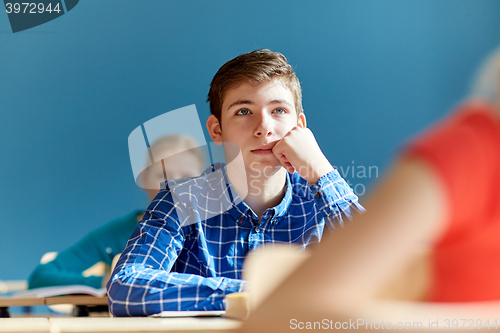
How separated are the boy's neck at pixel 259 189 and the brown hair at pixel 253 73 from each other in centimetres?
20

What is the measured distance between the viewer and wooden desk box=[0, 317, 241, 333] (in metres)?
0.46

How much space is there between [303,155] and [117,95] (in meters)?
1.74

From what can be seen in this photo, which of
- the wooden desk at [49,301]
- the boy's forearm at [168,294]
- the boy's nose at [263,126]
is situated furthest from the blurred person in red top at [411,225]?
the wooden desk at [49,301]

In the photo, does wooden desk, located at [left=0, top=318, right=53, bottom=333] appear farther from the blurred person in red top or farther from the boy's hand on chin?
the boy's hand on chin

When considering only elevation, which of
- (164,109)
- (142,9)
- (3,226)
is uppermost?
(142,9)

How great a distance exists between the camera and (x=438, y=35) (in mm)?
2525

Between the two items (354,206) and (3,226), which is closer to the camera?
(354,206)

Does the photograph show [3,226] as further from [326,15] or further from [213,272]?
[326,15]

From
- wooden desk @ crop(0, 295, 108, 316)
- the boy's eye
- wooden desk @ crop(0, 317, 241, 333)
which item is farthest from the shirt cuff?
wooden desk @ crop(0, 295, 108, 316)

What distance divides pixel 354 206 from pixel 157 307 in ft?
1.63

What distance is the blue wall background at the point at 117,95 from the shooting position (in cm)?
237

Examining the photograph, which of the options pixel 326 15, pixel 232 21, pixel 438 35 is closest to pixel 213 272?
pixel 232 21

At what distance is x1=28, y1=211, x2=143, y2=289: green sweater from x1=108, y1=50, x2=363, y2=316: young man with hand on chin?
950mm

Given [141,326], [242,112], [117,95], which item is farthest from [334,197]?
[117,95]
